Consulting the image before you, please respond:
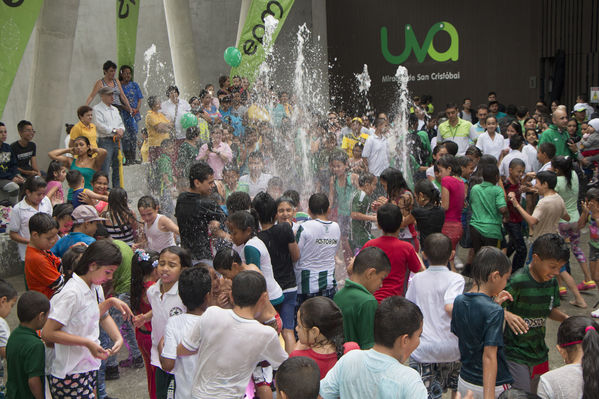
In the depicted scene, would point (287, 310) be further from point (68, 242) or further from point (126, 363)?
point (68, 242)

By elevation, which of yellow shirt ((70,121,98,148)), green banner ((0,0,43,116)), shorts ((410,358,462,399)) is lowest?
shorts ((410,358,462,399))

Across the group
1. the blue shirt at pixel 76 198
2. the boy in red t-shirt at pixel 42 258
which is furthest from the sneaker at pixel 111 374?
the blue shirt at pixel 76 198

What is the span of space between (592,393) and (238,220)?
2.73m

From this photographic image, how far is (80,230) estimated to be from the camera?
548cm

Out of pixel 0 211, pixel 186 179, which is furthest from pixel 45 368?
pixel 186 179

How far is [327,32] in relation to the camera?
21.8 metres

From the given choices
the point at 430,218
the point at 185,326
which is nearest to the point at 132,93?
the point at 430,218

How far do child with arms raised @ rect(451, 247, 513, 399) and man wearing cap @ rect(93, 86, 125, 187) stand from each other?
7.08 m

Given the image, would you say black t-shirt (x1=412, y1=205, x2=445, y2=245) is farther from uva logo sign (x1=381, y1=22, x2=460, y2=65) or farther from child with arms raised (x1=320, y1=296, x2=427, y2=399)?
uva logo sign (x1=381, y1=22, x2=460, y2=65)

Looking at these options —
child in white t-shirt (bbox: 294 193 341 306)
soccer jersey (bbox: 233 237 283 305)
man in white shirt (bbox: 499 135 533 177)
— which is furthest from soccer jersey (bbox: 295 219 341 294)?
man in white shirt (bbox: 499 135 533 177)

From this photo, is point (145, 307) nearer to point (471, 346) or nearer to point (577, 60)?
point (471, 346)

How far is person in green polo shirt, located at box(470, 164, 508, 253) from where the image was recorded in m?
6.76

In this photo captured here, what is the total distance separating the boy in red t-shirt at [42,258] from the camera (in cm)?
483

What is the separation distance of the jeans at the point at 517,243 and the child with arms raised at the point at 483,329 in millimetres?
3756
